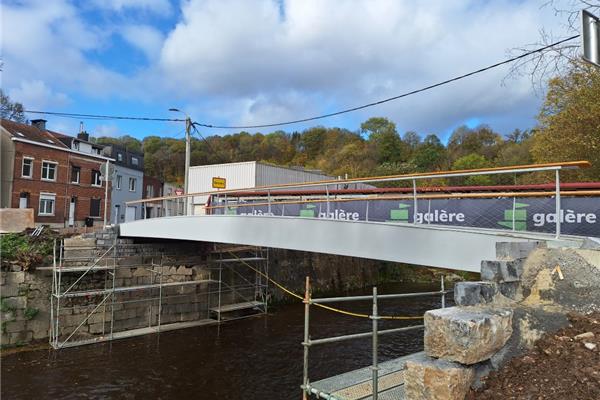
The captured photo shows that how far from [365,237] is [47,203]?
29013 millimetres

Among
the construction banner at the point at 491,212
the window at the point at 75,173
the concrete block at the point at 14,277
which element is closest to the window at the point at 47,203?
the window at the point at 75,173

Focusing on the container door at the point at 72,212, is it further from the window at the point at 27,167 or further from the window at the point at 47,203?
the window at the point at 27,167

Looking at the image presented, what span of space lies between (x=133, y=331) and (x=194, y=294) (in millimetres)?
2471

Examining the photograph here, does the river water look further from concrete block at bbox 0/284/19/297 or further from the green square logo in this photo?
the green square logo

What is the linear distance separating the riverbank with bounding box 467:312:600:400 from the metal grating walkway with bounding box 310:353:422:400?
1.02 meters

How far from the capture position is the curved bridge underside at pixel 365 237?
5883 millimetres

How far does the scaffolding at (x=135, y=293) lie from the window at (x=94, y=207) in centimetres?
2081

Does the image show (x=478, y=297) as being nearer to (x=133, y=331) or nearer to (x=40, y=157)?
(x=133, y=331)

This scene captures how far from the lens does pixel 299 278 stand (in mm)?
20047

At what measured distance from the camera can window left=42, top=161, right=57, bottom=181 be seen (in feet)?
96.2

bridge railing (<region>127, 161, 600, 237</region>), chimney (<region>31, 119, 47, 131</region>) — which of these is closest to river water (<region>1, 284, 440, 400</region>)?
bridge railing (<region>127, 161, 600, 237</region>)

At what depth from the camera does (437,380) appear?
3326 mm

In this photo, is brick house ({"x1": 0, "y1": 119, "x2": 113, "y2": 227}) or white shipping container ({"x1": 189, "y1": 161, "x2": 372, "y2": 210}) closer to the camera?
white shipping container ({"x1": 189, "y1": 161, "x2": 372, "y2": 210})

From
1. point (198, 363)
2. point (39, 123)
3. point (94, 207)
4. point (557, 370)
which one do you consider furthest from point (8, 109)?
point (557, 370)
